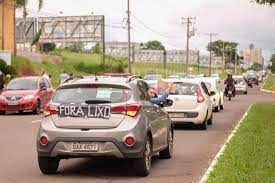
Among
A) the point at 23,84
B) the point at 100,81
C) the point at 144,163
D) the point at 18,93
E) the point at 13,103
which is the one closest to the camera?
the point at 144,163

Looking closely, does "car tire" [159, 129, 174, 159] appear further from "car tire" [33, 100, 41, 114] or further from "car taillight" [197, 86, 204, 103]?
"car tire" [33, 100, 41, 114]

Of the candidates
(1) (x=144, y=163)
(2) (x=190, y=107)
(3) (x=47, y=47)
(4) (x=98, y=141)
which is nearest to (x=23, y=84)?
(2) (x=190, y=107)

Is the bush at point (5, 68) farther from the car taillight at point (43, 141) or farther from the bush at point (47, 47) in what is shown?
the bush at point (47, 47)

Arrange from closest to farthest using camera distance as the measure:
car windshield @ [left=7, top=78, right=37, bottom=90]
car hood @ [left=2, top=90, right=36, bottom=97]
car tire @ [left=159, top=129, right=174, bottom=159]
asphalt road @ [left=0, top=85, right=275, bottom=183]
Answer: asphalt road @ [left=0, top=85, right=275, bottom=183], car tire @ [left=159, top=129, right=174, bottom=159], car hood @ [left=2, top=90, right=36, bottom=97], car windshield @ [left=7, top=78, right=37, bottom=90]

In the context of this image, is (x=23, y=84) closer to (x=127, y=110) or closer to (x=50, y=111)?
(x=50, y=111)

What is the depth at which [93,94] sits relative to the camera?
456 inches

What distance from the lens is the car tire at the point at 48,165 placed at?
11.6 m

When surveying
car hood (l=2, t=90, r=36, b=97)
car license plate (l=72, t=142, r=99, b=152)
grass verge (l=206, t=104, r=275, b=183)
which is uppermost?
car license plate (l=72, t=142, r=99, b=152)

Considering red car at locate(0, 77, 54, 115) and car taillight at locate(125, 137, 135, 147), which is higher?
car taillight at locate(125, 137, 135, 147)

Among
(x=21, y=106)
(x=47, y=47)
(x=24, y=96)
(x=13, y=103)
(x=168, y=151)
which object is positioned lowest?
(x=21, y=106)

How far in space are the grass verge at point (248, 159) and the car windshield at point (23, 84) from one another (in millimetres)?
12066

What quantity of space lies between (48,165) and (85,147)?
92cm

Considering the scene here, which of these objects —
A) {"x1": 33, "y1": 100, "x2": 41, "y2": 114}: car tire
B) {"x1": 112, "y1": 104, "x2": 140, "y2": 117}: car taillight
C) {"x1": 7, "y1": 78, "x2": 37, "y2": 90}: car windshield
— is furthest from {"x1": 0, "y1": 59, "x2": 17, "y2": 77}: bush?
{"x1": 112, "y1": 104, "x2": 140, "y2": 117}: car taillight

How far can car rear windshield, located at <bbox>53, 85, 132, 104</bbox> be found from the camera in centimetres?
1145
